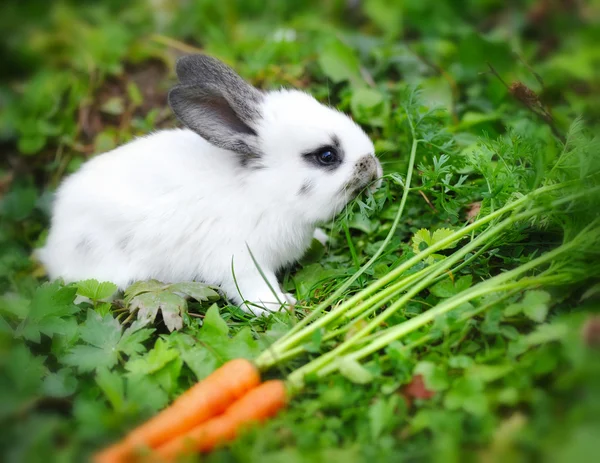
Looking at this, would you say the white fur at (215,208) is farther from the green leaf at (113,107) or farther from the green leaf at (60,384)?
the green leaf at (113,107)

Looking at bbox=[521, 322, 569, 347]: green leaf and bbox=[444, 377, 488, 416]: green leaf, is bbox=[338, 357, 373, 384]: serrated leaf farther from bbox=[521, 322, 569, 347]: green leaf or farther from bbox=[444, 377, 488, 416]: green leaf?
bbox=[521, 322, 569, 347]: green leaf

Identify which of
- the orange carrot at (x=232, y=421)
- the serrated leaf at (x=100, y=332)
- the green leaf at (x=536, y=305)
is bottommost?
the green leaf at (x=536, y=305)

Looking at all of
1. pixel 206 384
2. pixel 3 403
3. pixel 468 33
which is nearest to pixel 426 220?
pixel 206 384

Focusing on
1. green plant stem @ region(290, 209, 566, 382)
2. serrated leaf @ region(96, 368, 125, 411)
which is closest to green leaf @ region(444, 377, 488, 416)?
green plant stem @ region(290, 209, 566, 382)

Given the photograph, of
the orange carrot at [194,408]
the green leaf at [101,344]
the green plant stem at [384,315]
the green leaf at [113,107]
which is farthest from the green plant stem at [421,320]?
the green leaf at [113,107]

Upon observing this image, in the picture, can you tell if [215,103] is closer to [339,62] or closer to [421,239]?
[421,239]
